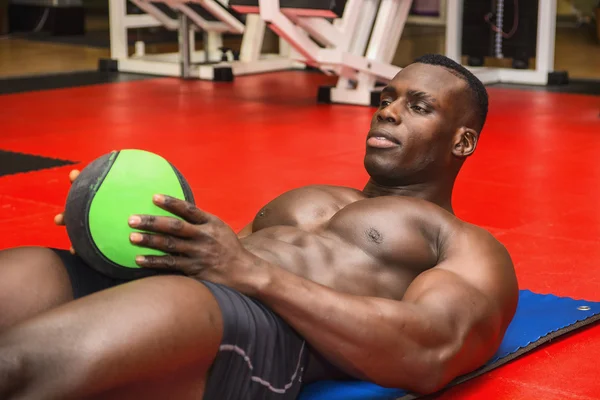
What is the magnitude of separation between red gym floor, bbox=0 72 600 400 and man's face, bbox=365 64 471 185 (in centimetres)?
56

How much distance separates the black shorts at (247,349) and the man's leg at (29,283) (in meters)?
0.03

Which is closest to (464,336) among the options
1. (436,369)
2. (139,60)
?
(436,369)

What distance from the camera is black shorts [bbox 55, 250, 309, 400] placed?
5.67 feet

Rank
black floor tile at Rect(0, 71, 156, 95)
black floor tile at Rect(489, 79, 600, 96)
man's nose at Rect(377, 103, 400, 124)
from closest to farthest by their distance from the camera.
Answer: man's nose at Rect(377, 103, 400, 124) → black floor tile at Rect(489, 79, 600, 96) → black floor tile at Rect(0, 71, 156, 95)

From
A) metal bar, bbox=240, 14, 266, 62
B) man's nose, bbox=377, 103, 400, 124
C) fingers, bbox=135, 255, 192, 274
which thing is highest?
man's nose, bbox=377, 103, 400, 124

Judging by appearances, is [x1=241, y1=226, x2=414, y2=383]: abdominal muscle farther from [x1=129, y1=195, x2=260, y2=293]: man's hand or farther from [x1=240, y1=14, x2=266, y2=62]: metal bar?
[x1=240, y1=14, x2=266, y2=62]: metal bar

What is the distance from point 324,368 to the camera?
2.07m

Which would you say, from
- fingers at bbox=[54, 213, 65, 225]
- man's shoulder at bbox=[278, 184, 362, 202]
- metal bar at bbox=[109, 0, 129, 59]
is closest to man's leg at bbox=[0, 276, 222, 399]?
fingers at bbox=[54, 213, 65, 225]

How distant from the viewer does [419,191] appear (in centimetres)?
238

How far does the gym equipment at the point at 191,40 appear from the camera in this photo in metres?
8.85

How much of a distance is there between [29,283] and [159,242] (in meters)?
0.31

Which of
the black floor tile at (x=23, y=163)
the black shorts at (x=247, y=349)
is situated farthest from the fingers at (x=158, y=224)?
the black floor tile at (x=23, y=163)

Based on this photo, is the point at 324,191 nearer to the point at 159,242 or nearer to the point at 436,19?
the point at 159,242

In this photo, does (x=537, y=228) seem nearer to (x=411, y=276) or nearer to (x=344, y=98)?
(x=411, y=276)
